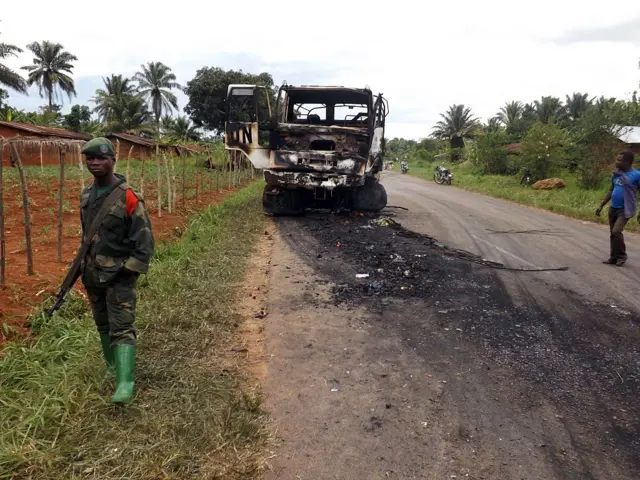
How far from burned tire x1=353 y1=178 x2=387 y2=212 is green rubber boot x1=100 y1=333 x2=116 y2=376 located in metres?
8.02

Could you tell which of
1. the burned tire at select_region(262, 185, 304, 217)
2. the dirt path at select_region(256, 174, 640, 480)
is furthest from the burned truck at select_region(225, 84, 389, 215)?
the dirt path at select_region(256, 174, 640, 480)

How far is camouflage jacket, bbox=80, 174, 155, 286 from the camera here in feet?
9.19

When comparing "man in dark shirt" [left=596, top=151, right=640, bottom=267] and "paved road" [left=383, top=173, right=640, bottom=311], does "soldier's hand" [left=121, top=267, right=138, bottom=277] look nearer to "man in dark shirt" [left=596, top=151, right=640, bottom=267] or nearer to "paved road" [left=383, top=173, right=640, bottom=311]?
"paved road" [left=383, top=173, right=640, bottom=311]

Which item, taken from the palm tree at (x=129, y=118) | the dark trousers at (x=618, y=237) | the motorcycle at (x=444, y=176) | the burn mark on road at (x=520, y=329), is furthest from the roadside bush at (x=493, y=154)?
the palm tree at (x=129, y=118)

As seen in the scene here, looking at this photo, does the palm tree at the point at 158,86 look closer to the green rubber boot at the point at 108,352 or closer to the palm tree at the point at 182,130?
the palm tree at the point at 182,130

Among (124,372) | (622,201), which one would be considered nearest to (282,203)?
(622,201)

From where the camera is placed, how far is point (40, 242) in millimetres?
6875

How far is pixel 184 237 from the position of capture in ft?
24.9

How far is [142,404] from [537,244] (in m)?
6.83

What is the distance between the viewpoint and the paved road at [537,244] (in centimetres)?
532

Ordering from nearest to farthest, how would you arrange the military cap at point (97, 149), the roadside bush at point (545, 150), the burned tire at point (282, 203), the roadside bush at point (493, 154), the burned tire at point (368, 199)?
the military cap at point (97, 149)
the burned tire at point (282, 203)
the burned tire at point (368, 199)
the roadside bush at point (545, 150)
the roadside bush at point (493, 154)

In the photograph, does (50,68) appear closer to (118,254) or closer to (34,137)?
(34,137)

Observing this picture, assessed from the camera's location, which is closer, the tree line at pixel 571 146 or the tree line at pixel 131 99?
the tree line at pixel 571 146

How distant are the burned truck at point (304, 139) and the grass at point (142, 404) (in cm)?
518
